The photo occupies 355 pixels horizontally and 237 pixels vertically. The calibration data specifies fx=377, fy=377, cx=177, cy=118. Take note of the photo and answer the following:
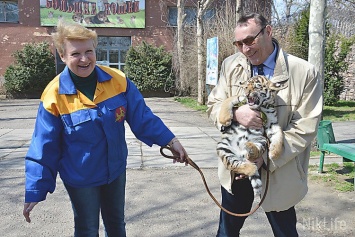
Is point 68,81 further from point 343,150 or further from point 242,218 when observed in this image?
point 343,150

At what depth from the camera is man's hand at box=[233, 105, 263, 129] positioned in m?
2.35

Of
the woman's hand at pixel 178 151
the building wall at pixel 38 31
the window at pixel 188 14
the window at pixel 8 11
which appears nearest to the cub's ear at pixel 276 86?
the woman's hand at pixel 178 151

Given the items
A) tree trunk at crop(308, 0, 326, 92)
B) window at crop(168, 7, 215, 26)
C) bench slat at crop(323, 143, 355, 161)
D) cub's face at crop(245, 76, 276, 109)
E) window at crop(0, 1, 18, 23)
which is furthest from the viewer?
window at crop(168, 7, 215, 26)

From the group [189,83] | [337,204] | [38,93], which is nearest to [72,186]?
[337,204]

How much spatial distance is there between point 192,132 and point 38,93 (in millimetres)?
14518

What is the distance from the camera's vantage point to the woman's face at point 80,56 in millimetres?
2459

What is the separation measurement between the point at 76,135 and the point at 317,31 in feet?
18.6

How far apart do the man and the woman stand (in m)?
0.53

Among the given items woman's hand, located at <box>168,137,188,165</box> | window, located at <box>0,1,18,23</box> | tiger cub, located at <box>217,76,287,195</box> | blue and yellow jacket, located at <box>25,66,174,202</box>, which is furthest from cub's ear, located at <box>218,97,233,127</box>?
window, located at <box>0,1,18,23</box>

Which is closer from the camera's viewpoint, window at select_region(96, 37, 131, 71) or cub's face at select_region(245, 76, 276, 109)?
cub's face at select_region(245, 76, 276, 109)

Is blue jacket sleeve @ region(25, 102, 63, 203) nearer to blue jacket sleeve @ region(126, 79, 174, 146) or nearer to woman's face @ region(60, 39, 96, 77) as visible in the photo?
woman's face @ region(60, 39, 96, 77)

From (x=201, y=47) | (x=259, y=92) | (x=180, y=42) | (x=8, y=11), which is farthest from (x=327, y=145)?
(x=8, y=11)

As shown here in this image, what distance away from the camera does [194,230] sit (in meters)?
3.88

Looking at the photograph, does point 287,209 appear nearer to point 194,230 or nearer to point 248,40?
point 248,40
